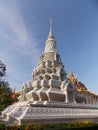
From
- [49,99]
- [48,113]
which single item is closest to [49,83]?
[49,99]

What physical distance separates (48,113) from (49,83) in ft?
20.2

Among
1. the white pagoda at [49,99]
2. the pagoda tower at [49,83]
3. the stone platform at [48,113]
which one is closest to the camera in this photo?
the stone platform at [48,113]

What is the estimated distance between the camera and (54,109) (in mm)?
16297

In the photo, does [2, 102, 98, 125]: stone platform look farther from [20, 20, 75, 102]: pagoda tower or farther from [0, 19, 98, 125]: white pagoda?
[20, 20, 75, 102]: pagoda tower

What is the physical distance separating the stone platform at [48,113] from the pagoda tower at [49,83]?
7.30ft

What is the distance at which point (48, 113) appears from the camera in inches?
600

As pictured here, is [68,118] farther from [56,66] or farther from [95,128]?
[56,66]

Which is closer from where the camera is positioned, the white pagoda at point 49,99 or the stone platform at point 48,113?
the stone platform at point 48,113

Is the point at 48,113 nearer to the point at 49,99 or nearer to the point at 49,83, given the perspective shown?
the point at 49,99

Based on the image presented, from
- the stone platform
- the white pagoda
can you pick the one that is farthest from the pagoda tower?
the stone platform

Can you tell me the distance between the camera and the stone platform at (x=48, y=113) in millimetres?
13609

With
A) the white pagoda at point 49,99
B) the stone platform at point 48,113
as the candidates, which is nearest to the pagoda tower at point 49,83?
the white pagoda at point 49,99

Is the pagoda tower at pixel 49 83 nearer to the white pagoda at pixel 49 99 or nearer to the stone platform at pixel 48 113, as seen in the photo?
the white pagoda at pixel 49 99

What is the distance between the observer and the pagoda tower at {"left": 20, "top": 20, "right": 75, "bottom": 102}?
2005cm
